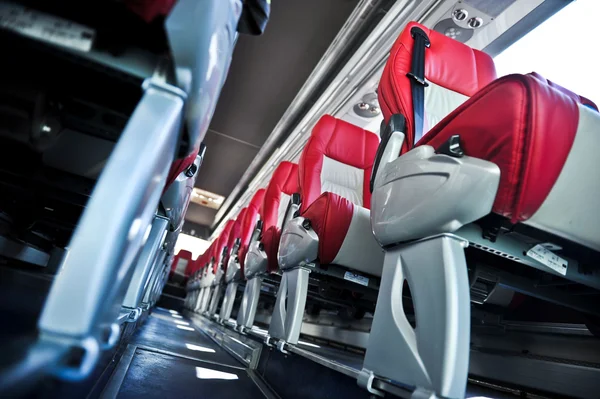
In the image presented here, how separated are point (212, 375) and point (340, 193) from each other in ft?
5.39

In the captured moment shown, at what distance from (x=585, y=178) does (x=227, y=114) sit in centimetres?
572

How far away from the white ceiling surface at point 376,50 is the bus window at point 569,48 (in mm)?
202

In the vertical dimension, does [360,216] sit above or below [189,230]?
below

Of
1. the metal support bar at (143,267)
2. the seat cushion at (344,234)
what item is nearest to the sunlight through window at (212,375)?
the metal support bar at (143,267)

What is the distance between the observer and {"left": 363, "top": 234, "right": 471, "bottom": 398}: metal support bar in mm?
892

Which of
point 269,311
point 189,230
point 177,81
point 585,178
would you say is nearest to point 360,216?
point 585,178

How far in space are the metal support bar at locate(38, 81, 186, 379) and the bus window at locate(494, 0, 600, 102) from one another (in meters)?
2.13

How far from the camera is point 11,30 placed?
575 millimetres

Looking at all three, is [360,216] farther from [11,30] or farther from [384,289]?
[11,30]

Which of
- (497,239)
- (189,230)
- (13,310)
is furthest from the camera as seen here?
(189,230)

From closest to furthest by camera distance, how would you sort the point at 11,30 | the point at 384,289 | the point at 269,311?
the point at 11,30
the point at 384,289
the point at 269,311

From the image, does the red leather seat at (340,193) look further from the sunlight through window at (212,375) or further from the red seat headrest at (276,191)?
the sunlight through window at (212,375)

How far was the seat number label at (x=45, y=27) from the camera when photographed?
580 millimetres

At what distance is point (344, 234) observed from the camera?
1892 mm
